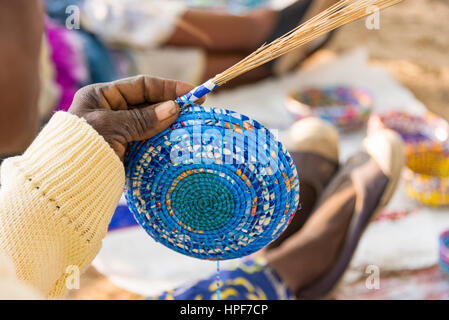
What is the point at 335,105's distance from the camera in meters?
1.89

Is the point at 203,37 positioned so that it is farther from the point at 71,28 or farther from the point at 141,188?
the point at 141,188

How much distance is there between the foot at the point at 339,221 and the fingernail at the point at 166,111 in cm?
46

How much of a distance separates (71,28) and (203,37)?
1.52 ft

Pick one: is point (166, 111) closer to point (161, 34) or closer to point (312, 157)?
point (312, 157)

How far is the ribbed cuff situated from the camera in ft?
1.89

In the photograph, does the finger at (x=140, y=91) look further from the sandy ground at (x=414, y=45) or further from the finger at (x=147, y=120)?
the sandy ground at (x=414, y=45)

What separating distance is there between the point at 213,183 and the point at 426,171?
106 centimetres

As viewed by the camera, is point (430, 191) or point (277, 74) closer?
point (430, 191)

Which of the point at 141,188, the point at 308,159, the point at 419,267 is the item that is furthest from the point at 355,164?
the point at 141,188

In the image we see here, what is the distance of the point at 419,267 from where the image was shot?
→ 124 cm

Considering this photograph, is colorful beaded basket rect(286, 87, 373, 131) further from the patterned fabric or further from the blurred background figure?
the patterned fabric

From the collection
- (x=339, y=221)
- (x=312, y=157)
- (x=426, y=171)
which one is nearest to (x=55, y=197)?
(x=339, y=221)
